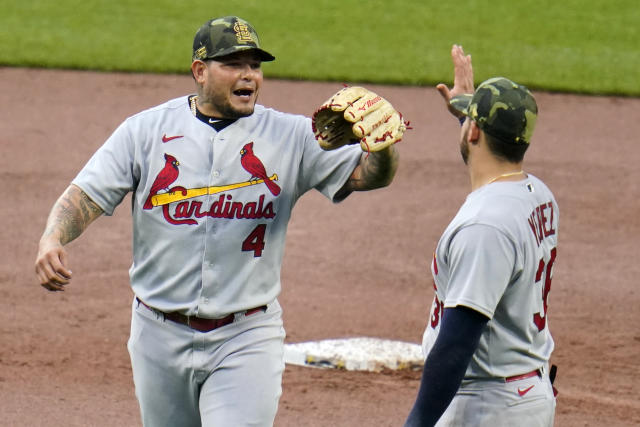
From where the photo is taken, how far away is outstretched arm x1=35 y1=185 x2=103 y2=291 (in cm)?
353

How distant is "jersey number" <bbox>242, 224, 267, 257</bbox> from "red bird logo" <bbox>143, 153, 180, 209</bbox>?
13.5 inches

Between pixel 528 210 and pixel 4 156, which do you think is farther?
pixel 4 156

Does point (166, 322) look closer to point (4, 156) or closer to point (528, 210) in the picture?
point (528, 210)

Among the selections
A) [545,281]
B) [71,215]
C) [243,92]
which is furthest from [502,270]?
[71,215]

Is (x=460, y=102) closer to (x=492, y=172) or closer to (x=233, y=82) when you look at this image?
(x=492, y=172)

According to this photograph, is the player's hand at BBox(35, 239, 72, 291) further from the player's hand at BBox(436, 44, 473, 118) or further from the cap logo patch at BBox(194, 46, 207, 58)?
the player's hand at BBox(436, 44, 473, 118)

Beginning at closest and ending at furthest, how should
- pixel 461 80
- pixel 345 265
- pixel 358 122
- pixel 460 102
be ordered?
1. pixel 460 102
2. pixel 358 122
3. pixel 461 80
4. pixel 345 265

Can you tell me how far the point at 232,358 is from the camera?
3805mm

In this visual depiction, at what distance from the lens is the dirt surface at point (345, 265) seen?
564 centimetres

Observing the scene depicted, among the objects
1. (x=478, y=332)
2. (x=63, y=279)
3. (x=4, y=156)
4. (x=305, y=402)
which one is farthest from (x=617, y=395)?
(x=4, y=156)

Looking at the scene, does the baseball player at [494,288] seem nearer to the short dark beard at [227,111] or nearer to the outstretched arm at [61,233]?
the short dark beard at [227,111]

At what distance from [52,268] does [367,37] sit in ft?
38.2

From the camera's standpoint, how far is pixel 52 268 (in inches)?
139

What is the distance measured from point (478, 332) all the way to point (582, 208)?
6.00 metres
